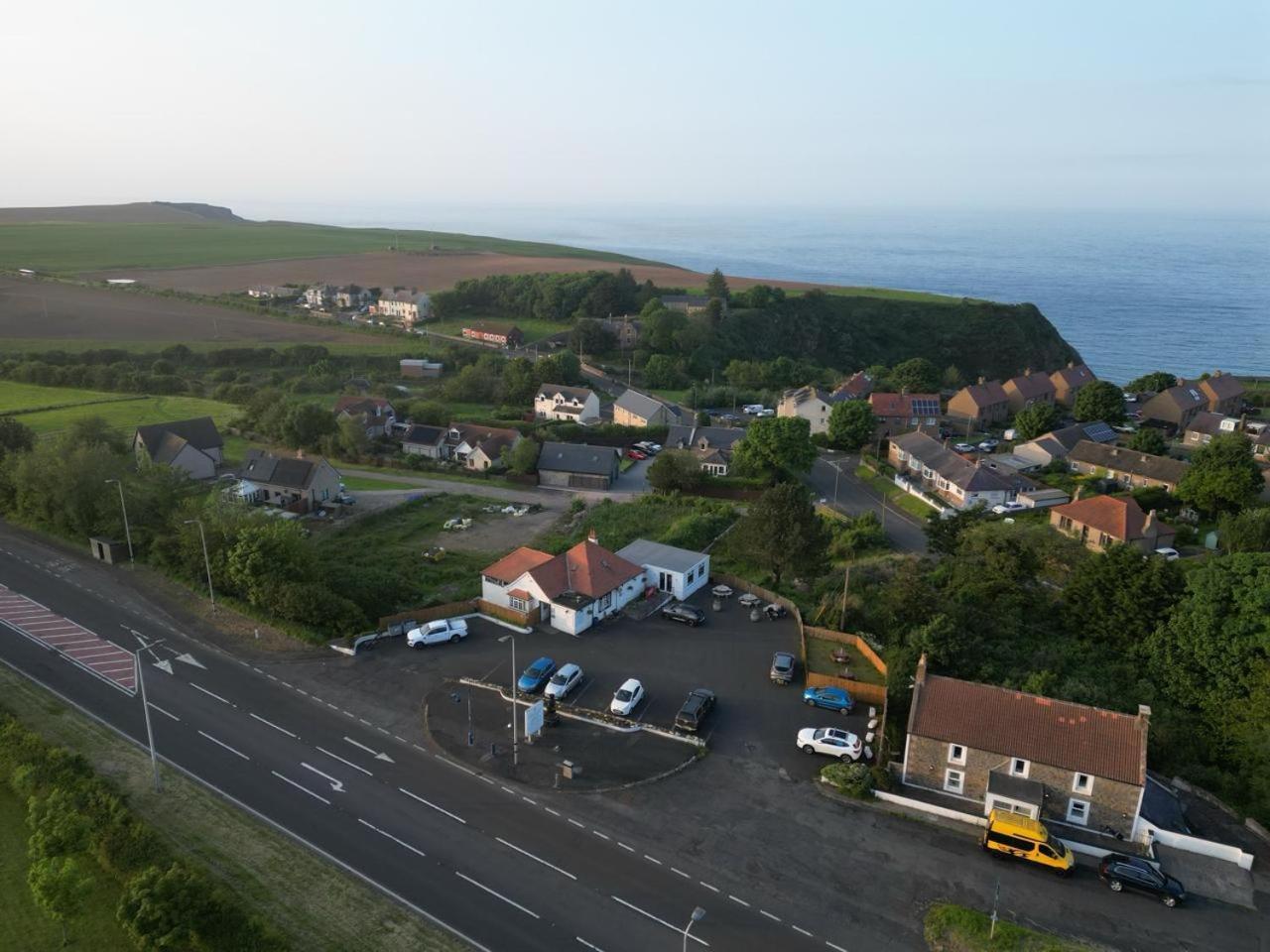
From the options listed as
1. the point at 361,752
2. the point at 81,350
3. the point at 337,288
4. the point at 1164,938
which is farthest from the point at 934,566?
the point at 337,288

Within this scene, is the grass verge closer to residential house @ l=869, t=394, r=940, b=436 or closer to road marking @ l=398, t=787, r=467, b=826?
road marking @ l=398, t=787, r=467, b=826

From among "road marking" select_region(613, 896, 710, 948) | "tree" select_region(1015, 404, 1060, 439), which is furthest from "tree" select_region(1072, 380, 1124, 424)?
"road marking" select_region(613, 896, 710, 948)

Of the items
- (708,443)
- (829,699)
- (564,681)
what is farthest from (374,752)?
(708,443)

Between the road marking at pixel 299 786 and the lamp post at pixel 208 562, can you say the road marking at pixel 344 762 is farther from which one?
the lamp post at pixel 208 562

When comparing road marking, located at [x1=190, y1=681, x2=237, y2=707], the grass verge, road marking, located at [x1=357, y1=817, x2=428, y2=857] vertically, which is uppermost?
road marking, located at [x1=190, y1=681, x2=237, y2=707]

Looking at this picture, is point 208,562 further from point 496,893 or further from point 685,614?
point 496,893
